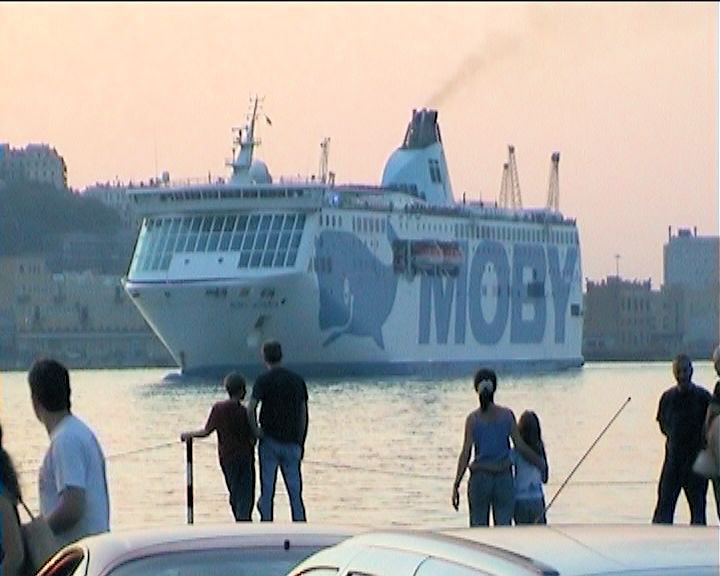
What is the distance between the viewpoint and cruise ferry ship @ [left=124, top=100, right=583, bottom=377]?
209ft

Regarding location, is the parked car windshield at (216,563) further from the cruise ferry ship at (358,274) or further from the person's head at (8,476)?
the cruise ferry ship at (358,274)

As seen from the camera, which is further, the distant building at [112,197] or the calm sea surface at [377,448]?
the distant building at [112,197]

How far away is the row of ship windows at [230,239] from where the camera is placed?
64625 mm

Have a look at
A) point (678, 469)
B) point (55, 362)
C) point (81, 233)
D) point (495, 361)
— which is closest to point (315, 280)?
point (495, 361)

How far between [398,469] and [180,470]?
3.14m

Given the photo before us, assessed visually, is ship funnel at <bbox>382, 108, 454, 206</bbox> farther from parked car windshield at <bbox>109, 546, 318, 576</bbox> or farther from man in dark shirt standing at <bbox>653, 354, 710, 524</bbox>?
parked car windshield at <bbox>109, 546, 318, 576</bbox>

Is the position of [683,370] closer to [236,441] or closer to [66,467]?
[236,441]

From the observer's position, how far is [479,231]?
79.9 m

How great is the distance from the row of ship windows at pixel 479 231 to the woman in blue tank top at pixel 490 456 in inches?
2275

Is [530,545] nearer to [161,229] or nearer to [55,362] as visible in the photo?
[55,362]

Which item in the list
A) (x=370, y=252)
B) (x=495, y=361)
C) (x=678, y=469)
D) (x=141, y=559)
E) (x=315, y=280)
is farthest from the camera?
(x=495, y=361)

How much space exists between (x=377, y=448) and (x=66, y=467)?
25.6 meters

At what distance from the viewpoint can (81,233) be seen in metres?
102

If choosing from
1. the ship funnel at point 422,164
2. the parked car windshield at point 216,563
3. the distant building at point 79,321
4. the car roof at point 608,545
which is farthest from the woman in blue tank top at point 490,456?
the distant building at point 79,321
